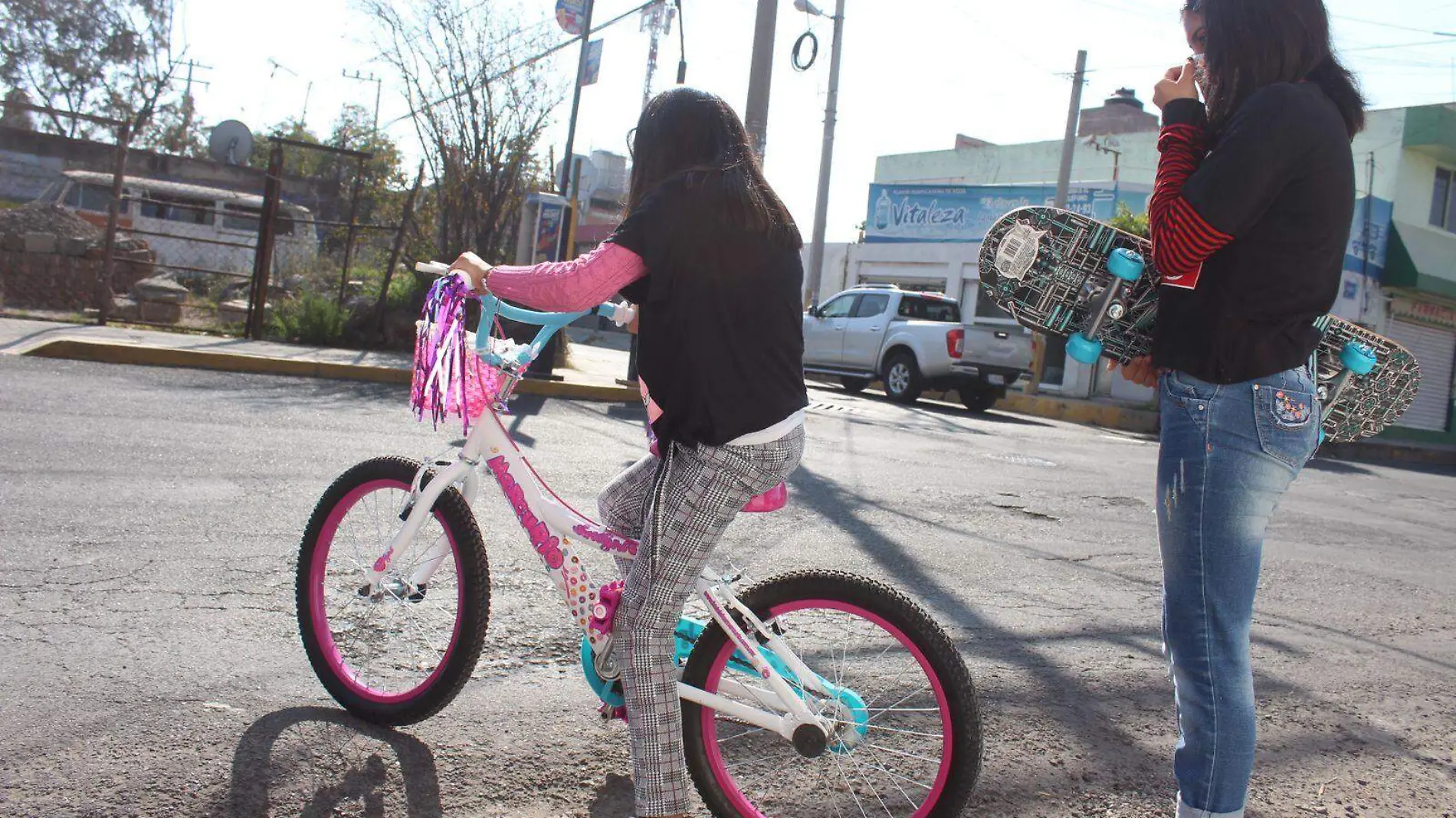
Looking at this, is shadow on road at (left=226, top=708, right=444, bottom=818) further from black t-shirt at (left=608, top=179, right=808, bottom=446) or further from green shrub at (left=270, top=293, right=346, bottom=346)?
green shrub at (left=270, top=293, right=346, bottom=346)

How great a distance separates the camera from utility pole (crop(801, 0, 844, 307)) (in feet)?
73.1

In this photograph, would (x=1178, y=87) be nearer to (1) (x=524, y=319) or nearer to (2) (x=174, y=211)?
(1) (x=524, y=319)

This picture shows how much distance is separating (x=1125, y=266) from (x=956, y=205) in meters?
26.0

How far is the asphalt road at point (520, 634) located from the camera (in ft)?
8.91

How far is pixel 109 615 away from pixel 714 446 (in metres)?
2.36

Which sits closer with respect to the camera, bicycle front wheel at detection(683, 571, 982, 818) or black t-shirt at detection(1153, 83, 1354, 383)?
black t-shirt at detection(1153, 83, 1354, 383)

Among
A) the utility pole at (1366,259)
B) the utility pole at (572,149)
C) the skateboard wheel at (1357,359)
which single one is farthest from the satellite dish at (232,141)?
the utility pole at (1366,259)

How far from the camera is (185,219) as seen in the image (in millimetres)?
21344

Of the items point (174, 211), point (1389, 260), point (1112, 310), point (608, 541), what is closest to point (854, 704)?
point (608, 541)

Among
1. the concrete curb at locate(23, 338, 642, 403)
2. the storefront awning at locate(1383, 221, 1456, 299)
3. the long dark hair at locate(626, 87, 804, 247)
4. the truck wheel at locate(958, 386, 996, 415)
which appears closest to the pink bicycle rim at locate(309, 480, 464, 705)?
the long dark hair at locate(626, 87, 804, 247)

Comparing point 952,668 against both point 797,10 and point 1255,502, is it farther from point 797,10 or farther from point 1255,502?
point 797,10

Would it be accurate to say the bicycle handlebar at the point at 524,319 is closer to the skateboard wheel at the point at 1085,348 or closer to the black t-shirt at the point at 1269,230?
the skateboard wheel at the point at 1085,348

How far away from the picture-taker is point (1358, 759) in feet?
11.3

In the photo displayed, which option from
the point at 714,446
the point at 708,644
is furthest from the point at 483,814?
the point at 714,446
